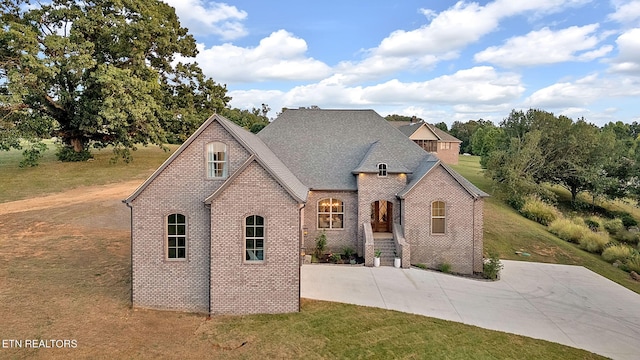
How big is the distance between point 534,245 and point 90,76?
135 ft

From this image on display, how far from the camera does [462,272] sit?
18.7 metres

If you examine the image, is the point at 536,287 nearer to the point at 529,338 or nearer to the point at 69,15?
the point at 529,338

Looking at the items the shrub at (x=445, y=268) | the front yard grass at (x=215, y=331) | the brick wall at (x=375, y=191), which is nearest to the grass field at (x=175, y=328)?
the front yard grass at (x=215, y=331)

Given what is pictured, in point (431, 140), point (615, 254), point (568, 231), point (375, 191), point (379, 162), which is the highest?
point (431, 140)

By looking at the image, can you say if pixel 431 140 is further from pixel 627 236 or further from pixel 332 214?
pixel 332 214

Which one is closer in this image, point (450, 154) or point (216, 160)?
point (216, 160)

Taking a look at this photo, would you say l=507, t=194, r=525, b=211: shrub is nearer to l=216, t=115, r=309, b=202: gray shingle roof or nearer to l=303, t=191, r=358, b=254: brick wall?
l=303, t=191, r=358, b=254: brick wall

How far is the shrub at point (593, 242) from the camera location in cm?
2472

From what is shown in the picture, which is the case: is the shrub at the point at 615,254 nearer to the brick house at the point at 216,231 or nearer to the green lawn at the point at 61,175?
the brick house at the point at 216,231

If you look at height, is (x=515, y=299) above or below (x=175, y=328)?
below

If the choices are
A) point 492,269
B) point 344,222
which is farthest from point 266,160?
point 492,269

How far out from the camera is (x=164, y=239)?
13102mm

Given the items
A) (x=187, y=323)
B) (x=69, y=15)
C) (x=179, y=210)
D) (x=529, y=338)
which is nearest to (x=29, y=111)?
(x=69, y=15)

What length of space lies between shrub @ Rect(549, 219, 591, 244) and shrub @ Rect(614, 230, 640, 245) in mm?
4764
